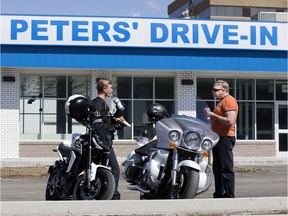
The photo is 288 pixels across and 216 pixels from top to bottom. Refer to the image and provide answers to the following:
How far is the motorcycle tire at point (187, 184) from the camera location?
866 centimetres

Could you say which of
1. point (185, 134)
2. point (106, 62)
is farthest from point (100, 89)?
point (106, 62)

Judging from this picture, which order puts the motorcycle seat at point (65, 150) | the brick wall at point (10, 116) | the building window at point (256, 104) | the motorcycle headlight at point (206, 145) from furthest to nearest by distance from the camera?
the building window at point (256, 104) → the brick wall at point (10, 116) → the motorcycle seat at point (65, 150) → the motorcycle headlight at point (206, 145)

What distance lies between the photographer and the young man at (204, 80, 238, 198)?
9641 millimetres

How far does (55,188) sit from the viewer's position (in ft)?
30.6

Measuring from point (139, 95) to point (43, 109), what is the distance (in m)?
3.88

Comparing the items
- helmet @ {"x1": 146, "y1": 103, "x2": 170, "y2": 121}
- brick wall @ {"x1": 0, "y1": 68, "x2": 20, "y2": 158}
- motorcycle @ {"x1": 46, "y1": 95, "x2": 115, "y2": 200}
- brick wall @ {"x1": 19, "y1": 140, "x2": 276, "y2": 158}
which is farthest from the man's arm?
brick wall @ {"x1": 0, "y1": 68, "x2": 20, "y2": 158}

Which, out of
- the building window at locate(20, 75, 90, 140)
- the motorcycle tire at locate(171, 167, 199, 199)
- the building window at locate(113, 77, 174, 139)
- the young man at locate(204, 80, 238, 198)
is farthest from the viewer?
the building window at locate(113, 77, 174, 139)

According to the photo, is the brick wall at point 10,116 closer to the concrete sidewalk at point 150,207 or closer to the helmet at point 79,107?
the helmet at point 79,107

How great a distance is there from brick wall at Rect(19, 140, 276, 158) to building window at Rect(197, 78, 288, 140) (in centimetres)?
52

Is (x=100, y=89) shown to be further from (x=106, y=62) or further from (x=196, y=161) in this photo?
(x=106, y=62)

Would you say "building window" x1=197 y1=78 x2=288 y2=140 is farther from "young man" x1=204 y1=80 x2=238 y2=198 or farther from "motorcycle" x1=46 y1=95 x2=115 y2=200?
"motorcycle" x1=46 y1=95 x2=115 y2=200

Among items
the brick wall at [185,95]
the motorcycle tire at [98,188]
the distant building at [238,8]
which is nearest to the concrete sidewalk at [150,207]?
the motorcycle tire at [98,188]

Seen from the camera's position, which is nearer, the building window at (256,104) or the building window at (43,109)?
the building window at (43,109)

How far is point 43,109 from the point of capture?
1007 inches
